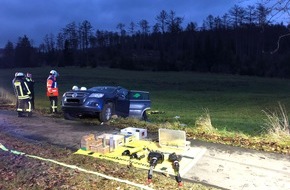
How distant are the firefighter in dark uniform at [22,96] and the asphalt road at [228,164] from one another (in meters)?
3.09

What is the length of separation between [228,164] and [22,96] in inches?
381

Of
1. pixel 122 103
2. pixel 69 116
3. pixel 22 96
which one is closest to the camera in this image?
pixel 69 116

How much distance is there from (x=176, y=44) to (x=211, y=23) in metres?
17.0

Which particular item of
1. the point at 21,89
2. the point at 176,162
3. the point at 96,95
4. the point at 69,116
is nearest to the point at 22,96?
the point at 21,89

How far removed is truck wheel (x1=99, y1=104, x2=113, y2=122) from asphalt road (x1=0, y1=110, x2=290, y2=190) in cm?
173

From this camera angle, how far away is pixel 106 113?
42.8 ft

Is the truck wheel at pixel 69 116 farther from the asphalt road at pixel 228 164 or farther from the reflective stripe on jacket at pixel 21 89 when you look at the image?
the asphalt road at pixel 228 164

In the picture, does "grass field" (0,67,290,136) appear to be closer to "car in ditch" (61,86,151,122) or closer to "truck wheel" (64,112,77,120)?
"car in ditch" (61,86,151,122)

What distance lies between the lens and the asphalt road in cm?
618

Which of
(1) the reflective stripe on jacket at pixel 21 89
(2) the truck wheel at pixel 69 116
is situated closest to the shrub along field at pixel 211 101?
(1) the reflective stripe on jacket at pixel 21 89

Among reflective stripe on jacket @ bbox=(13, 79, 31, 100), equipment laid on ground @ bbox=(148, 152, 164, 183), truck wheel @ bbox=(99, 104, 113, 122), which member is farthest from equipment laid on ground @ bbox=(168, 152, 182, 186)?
reflective stripe on jacket @ bbox=(13, 79, 31, 100)

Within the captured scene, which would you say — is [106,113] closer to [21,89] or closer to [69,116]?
[69,116]

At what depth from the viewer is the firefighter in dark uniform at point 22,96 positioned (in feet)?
46.2

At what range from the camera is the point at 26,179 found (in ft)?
20.9
